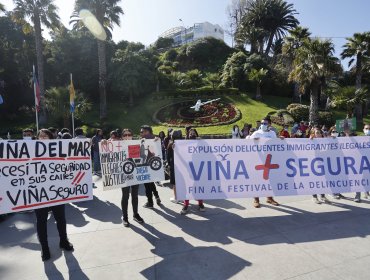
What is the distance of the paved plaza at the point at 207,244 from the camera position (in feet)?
13.7

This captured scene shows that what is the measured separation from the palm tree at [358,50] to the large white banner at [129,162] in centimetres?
2594

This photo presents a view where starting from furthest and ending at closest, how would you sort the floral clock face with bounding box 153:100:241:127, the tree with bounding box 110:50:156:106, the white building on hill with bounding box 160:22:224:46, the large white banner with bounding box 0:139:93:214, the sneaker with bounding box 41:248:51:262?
the white building on hill with bounding box 160:22:224:46 → the tree with bounding box 110:50:156:106 → the floral clock face with bounding box 153:100:241:127 → the large white banner with bounding box 0:139:93:214 → the sneaker with bounding box 41:248:51:262

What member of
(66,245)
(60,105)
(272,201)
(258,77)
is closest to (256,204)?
(272,201)

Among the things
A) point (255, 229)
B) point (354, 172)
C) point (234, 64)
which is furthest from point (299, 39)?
point (255, 229)

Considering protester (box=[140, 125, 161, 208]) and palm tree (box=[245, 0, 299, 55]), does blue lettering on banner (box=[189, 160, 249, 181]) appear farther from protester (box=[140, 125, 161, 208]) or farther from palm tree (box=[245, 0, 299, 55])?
palm tree (box=[245, 0, 299, 55])

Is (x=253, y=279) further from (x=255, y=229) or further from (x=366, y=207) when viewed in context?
(x=366, y=207)

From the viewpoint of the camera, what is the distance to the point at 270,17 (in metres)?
50.4

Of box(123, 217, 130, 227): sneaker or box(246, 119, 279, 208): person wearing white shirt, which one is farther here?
box(246, 119, 279, 208): person wearing white shirt

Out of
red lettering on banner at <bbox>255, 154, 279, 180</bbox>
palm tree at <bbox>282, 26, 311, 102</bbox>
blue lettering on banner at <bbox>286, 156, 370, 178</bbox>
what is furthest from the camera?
palm tree at <bbox>282, 26, 311, 102</bbox>

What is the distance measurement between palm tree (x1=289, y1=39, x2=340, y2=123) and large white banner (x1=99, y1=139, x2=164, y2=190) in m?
20.8

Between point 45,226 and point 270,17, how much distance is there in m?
52.8

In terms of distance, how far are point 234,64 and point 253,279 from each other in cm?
3747

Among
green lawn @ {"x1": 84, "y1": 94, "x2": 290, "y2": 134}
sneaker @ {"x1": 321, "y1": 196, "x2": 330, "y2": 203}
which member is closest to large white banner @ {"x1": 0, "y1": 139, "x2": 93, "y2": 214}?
sneaker @ {"x1": 321, "y1": 196, "x2": 330, "y2": 203}

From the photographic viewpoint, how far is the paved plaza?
4.19 metres
